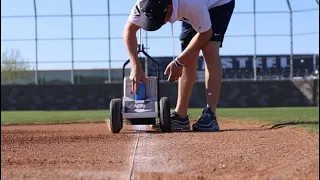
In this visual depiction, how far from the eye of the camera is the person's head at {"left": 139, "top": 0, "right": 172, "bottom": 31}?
4.47m

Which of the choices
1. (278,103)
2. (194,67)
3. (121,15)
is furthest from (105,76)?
(194,67)

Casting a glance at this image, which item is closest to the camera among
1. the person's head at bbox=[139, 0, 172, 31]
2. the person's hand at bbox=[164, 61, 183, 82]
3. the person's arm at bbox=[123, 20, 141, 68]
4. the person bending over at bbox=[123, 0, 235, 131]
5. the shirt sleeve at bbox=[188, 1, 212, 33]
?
the person's head at bbox=[139, 0, 172, 31]

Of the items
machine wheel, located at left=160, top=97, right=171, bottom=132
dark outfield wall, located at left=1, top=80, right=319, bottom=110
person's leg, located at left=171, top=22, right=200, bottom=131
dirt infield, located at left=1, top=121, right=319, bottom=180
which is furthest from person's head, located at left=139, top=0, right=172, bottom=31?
dark outfield wall, located at left=1, top=80, right=319, bottom=110

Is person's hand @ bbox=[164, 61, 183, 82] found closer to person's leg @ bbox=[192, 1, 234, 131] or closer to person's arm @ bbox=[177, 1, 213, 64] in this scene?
person's arm @ bbox=[177, 1, 213, 64]

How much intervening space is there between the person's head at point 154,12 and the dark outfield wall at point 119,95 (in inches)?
729

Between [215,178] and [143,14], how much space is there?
85.8 inches

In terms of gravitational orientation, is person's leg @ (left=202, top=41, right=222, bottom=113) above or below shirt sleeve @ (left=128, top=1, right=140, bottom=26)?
below

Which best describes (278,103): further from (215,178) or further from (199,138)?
(215,178)

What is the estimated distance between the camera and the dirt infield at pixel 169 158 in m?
2.89

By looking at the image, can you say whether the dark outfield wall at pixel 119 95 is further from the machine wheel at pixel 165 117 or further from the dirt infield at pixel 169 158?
the dirt infield at pixel 169 158

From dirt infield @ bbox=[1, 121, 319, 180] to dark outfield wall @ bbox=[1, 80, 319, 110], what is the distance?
18570 millimetres

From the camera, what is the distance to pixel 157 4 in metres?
4.46

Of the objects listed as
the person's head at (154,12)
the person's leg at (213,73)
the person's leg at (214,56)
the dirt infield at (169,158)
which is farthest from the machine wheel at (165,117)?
the person's head at (154,12)

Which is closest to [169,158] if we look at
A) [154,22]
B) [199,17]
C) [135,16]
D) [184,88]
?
[154,22]
